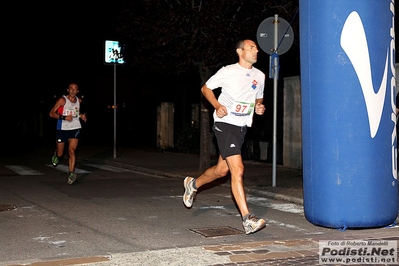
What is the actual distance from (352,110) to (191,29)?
6.77 metres

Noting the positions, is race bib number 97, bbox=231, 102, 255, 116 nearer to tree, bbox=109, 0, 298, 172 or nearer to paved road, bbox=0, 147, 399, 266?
paved road, bbox=0, 147, 399, 266

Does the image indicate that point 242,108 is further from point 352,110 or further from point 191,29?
point 191,29

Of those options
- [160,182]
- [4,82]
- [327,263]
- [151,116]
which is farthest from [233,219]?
[4,82]

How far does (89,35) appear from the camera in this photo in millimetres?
40656

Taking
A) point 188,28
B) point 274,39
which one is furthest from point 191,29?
point 274,39

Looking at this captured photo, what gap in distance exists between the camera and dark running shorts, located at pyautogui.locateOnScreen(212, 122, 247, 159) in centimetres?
674

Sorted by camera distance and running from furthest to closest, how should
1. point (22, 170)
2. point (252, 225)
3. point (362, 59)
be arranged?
point (22, 170) → point (252, 225) → point (362, 59)

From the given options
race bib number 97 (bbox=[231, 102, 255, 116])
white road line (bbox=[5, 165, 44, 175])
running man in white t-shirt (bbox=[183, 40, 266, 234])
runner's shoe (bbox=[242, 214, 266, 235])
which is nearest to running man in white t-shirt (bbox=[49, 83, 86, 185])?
white road line (bbox=[5, 165, 44, 175])

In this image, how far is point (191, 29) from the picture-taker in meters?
12.4

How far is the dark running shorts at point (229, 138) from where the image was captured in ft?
22.1

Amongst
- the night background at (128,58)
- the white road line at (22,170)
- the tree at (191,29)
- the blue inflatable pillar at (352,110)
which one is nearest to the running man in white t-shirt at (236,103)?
the blue inflatable pillar at (352,110)

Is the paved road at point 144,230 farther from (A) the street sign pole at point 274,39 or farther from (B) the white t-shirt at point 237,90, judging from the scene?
(A) the street sign pole at point 274,39

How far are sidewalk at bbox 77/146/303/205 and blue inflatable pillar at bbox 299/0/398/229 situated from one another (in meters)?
2.57

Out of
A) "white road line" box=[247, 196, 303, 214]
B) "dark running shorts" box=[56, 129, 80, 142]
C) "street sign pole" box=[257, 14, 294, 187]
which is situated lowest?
"white road line" box=[247, 196, 303, 214]
